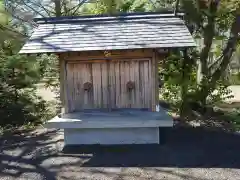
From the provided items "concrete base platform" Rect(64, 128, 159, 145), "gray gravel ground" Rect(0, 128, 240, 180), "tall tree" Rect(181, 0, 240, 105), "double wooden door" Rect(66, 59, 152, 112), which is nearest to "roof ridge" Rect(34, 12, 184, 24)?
"double wooden door" Rect(66, 59, 152, 112)

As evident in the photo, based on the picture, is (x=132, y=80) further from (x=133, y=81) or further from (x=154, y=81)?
(x=154, y=81)

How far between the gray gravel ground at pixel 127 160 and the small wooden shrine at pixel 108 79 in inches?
13.6

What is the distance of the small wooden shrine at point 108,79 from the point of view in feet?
18.3

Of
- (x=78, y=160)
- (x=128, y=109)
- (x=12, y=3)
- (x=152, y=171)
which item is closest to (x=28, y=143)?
(x=78, y=160)

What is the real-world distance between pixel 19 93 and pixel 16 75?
2.19ft

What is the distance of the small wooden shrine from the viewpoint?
558 cm

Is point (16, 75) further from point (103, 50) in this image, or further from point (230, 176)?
point (230, 176)

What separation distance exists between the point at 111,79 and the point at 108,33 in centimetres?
88

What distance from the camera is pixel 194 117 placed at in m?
8.65

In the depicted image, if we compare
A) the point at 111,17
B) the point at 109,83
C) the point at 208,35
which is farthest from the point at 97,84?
the point at 208,35

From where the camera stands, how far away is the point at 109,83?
5.88m

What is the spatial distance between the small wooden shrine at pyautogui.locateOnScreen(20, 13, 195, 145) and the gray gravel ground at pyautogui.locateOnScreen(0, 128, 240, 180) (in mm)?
345

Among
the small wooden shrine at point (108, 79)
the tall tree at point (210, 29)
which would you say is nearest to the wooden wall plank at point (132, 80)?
the small wooden shrine at point (108, 79)

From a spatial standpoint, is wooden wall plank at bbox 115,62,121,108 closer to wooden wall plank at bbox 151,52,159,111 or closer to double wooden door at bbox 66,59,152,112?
double wooden door at bbox 66,59,152,112
